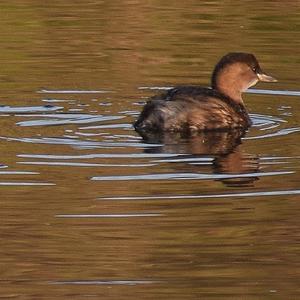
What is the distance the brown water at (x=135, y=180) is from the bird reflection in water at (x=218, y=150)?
16 mm

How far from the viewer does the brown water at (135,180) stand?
8.45 m

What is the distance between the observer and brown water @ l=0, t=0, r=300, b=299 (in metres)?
8.45

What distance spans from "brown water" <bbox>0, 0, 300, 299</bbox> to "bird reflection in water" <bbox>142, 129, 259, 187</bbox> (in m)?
0.02

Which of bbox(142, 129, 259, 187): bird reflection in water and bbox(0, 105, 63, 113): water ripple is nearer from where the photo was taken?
bbox(142, 129, 259, 187): bird reflection in water

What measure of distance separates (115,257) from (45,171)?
7.32ft

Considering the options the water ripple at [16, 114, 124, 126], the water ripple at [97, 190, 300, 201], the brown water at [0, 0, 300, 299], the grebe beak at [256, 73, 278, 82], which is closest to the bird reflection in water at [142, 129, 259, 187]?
the brown water at [0, 0, 300, 299]

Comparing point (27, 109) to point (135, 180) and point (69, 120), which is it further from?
point (135, 180)

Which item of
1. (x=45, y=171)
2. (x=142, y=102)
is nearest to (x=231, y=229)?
(x=45, y=171)

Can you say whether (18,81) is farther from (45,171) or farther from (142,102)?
(45,171)

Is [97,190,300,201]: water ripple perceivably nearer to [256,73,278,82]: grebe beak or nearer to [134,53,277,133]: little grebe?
[134,53,277,133]: little grebe

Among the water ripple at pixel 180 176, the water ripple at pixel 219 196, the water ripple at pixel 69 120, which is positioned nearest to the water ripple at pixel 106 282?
the water ripple at pixel 219 196

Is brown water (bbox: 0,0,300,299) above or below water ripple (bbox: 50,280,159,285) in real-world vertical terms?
below

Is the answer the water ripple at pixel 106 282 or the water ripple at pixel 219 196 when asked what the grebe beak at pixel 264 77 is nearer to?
the water ripple at pixel 219 196

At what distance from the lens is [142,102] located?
14172 millimetres
